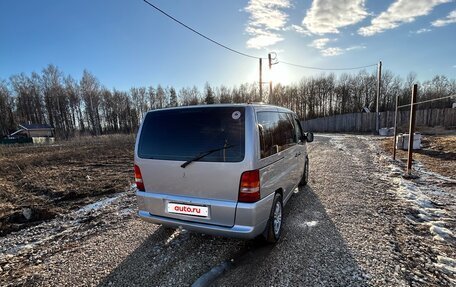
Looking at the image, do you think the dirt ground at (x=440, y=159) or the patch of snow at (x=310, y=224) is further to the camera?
the dirt ground at (x=440, y=159)

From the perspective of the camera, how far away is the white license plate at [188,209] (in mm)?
2676

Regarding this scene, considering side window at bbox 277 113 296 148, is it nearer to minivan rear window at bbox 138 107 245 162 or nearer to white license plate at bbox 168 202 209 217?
minivan rear window at bbox 138 107 245 162

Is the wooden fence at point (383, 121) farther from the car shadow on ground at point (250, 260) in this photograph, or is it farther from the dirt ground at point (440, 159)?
the car shadow on ground at point (250, 260)

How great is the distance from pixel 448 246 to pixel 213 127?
131 inches

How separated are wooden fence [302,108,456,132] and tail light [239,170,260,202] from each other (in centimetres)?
2829

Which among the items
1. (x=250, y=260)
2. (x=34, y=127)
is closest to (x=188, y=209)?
(x=250, y=260)

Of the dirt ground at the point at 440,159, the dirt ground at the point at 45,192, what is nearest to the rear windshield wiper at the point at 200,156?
the dirt ground at the point at 45,192

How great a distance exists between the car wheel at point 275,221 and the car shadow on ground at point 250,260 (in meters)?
0.13

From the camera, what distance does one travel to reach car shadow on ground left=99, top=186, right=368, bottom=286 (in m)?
2.42

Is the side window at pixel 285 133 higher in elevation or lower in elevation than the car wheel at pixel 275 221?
higher

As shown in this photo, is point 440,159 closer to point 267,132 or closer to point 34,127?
point 267,132

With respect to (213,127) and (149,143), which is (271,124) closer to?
(213,127)

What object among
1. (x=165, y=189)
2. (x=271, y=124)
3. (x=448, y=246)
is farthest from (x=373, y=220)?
(x=165, y=189)

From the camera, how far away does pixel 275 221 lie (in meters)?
3.12
